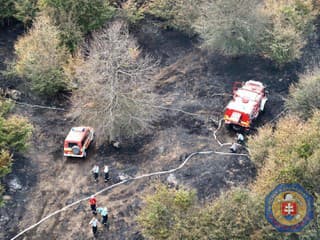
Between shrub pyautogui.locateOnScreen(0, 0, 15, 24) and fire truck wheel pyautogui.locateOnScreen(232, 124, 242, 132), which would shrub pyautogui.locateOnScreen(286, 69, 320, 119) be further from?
shrub pyautogui.locateOnScreen(0, 0, 15, 24)

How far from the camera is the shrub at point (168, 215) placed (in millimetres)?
19062

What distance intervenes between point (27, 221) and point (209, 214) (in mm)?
10482

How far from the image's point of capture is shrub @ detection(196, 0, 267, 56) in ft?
117

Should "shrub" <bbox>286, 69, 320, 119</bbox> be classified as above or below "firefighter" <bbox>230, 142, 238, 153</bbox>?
above

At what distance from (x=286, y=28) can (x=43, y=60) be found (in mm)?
17842

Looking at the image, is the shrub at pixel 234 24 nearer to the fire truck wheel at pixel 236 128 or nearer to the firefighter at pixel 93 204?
the fire truck wheel at pixel 236 128

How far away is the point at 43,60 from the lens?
32.1m

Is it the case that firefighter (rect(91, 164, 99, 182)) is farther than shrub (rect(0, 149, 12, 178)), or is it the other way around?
firefighter (rect(91, 164, 99, 182))

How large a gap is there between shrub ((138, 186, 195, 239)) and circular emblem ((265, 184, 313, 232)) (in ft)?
10.4

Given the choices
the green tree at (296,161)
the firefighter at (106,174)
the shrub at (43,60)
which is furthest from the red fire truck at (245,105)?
the shrub at (43,60)

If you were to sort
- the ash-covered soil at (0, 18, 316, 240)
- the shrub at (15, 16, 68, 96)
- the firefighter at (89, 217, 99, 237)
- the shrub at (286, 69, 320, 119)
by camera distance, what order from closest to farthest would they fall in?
the firefighter at (89, 217, 99, 237), the ash-covered soil at (0, 18, 316, 240), the shrub at (286, 69, 320, 119), the shrub at (15, 16, 68, 96)

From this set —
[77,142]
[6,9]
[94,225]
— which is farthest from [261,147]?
[6,9]

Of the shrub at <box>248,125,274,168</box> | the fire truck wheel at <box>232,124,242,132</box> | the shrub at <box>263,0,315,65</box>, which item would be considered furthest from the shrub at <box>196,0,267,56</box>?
the shrub at <box>248,125,274,168</box>

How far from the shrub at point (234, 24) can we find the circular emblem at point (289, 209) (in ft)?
60.5
